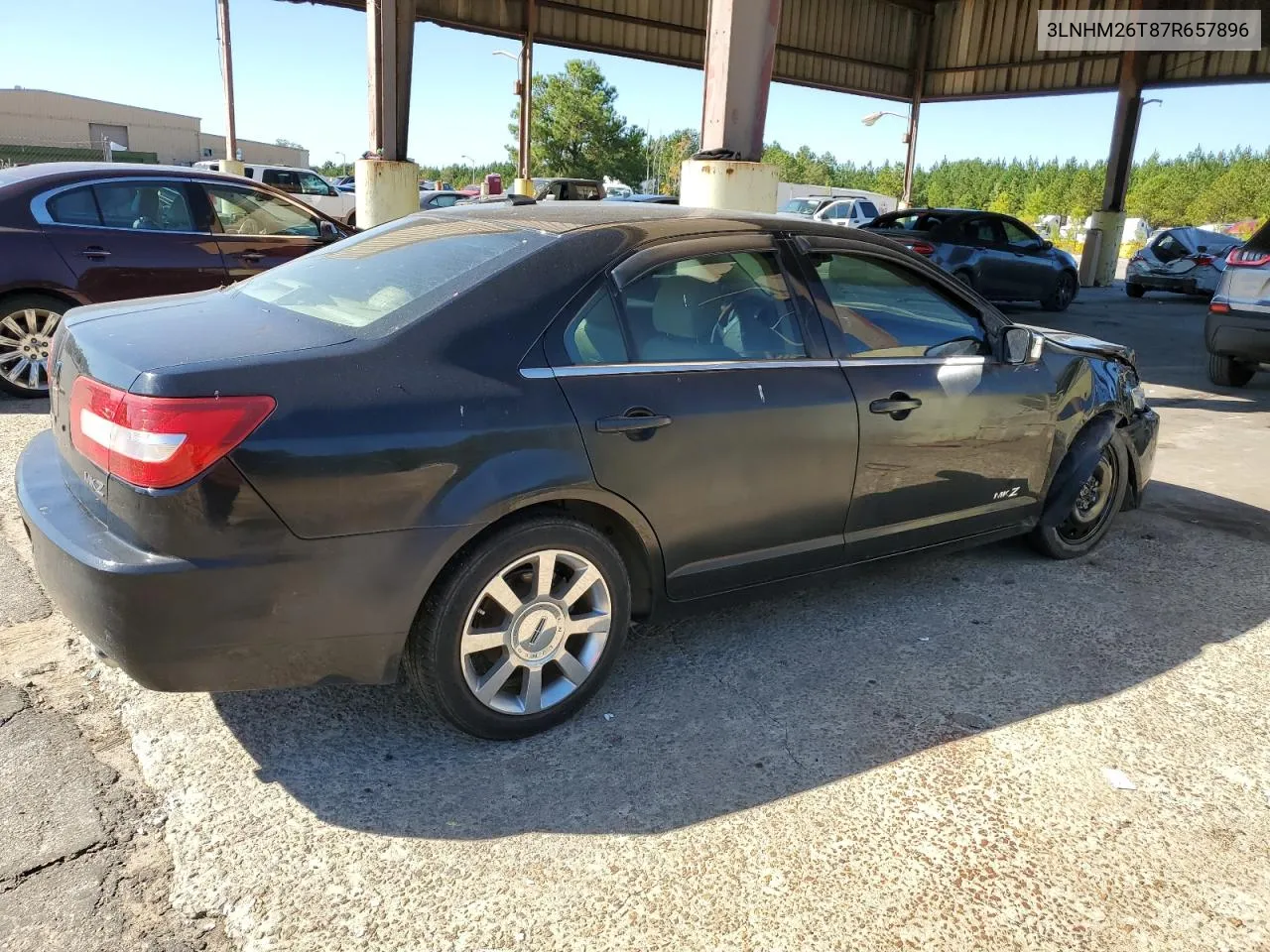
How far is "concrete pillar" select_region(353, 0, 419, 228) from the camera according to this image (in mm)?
11289

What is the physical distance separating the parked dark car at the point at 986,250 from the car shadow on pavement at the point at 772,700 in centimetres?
1126

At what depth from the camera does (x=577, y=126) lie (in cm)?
6294

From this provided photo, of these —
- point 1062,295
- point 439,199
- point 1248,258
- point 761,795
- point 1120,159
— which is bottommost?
point 761,795

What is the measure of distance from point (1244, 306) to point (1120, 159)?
15.5 m

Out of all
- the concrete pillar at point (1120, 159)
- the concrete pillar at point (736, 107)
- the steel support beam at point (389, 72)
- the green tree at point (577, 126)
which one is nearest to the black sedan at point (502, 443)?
the concrete pillar at point (736, 107)

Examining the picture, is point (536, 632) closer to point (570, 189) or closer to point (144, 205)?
point (144, 205)

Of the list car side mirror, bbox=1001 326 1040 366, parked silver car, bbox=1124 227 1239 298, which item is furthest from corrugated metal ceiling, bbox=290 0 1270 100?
car side mirror, bbox=1001 326 1040 366

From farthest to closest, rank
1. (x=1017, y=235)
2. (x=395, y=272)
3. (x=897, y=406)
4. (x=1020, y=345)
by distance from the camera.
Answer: (x=1017, y=235), (x=1020, y=345), (x=897, y=406), (x=395, y=272)

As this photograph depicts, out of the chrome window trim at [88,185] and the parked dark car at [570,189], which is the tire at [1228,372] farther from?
the parked dark car at [570,189]

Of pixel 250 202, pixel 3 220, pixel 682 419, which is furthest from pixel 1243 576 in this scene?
pixel 3 220

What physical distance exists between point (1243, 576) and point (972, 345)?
1925 millimetres

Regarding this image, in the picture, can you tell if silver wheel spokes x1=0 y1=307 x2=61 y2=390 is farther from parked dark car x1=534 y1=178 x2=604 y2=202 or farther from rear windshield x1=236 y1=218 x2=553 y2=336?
parked dark car x1=534 y1=178 x2=604 y2=202

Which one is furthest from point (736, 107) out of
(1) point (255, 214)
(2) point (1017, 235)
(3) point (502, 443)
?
(2) point (1017, 235)

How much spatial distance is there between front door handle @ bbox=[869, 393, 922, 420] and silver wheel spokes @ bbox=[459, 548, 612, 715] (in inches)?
49.1
